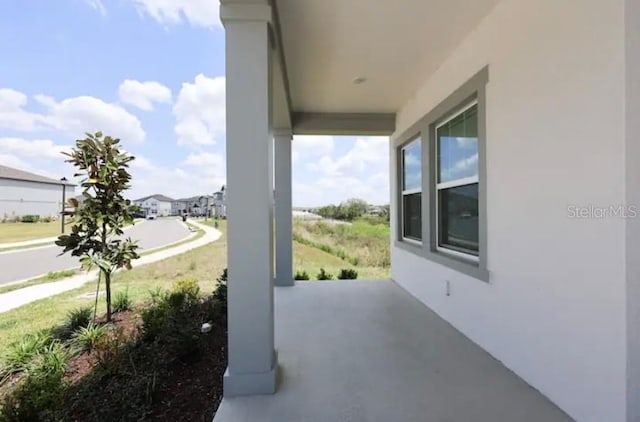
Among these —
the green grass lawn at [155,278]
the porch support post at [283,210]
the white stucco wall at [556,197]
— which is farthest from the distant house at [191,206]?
the white stucco wall at [556,197]

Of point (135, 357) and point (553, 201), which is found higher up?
point (553, 201)

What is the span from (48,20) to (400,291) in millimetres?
6011

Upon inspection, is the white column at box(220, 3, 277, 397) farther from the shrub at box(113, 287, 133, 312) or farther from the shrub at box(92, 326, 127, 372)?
the shrub at box(113, 287, 133, 312)

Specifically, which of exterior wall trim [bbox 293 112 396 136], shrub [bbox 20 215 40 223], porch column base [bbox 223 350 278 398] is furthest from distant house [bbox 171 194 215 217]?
porch column base [bbox 223 350 278 398]

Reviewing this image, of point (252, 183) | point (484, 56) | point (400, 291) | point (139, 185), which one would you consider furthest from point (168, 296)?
point (484, 56)

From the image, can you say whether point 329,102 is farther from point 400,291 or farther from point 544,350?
point 544,350

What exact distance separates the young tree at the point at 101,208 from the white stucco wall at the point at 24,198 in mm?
3455

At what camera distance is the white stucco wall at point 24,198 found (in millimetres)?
6164

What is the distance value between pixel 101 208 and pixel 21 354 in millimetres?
1469

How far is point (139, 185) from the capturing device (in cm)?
399

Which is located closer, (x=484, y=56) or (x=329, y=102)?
(x=484, y=56)

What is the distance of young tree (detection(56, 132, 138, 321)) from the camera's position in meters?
3.45

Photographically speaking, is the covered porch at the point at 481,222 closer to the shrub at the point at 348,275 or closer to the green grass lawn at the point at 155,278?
the green grass lawn at the point at 155,278

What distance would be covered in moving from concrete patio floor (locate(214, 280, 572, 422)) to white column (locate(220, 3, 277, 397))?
29 centimetres
